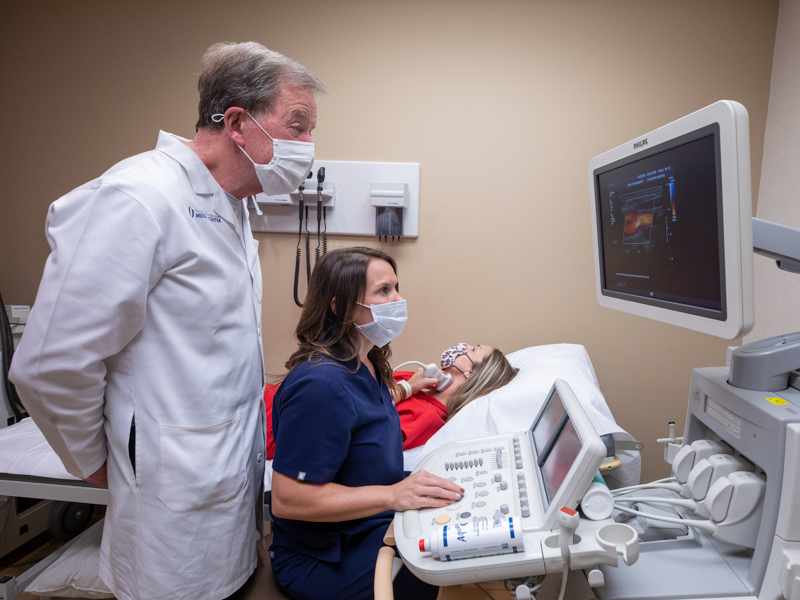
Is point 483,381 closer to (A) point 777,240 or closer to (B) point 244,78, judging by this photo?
(A) point 777,240

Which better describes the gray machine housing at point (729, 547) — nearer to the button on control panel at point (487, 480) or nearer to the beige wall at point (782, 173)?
the button on control panel at point (487, 480)

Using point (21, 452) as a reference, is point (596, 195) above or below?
above

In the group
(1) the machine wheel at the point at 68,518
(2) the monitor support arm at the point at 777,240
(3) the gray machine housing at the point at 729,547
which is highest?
(2) the monitor support arm at the point at 777,240

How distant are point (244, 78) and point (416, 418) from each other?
4.14 feet

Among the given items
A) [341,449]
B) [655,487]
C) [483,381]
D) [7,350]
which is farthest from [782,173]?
[7,350]

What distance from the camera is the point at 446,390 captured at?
2.02 m

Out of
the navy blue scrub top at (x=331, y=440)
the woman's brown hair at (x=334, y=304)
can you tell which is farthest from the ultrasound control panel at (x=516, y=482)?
the woman's brown hair at (x=334, y=304)

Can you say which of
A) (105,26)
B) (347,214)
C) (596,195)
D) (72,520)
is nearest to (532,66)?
(347,214)

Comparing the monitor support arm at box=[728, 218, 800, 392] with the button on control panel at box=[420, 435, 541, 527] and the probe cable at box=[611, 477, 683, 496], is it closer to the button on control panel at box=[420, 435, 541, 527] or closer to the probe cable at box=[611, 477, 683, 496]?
the probe cable at box=[611, 477, 683, 496]

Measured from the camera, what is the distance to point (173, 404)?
97 cm

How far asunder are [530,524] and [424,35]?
2.02 metres

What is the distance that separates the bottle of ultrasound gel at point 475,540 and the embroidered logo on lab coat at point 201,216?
0.78 m

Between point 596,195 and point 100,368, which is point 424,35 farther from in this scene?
point 100,368

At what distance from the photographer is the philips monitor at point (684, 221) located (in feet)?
2.25
